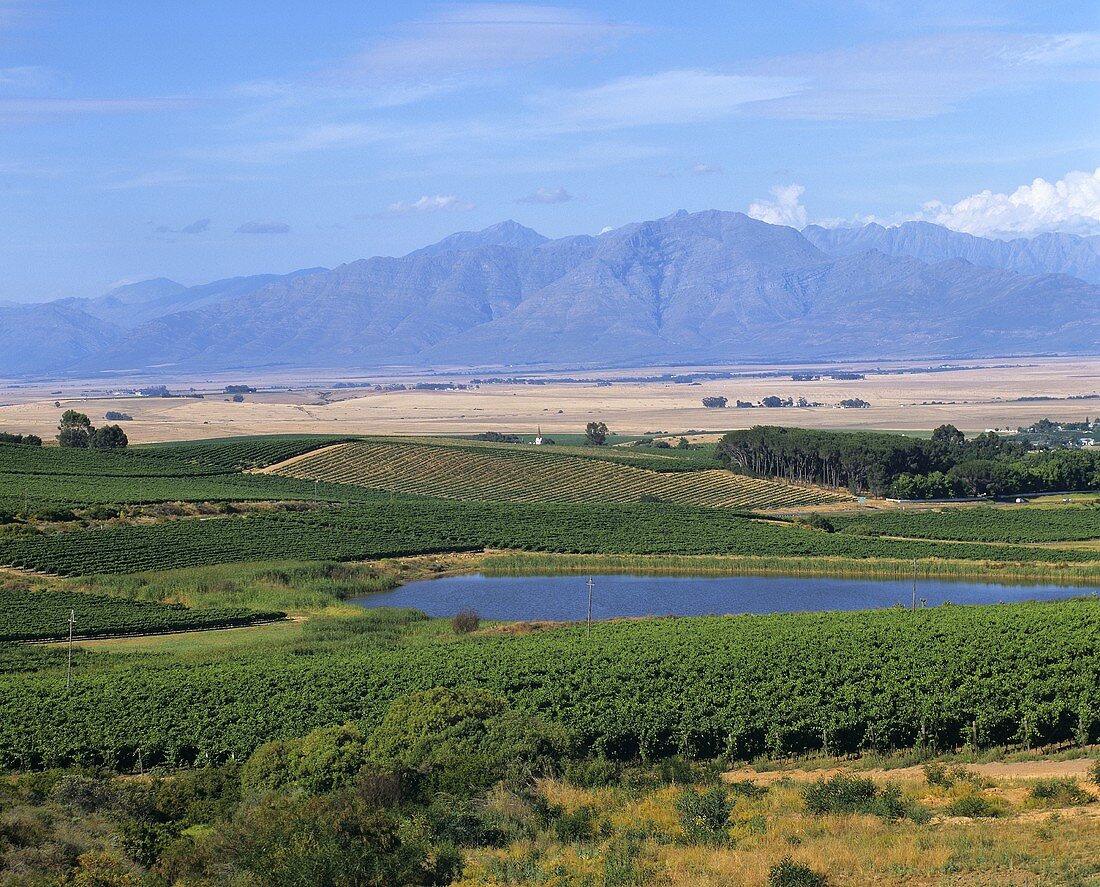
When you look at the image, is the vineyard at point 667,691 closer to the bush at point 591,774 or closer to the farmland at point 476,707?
the farmland at point 476,707

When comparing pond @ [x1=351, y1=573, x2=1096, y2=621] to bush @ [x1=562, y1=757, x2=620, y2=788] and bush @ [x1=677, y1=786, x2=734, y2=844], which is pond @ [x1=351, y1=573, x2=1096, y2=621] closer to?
bush @ [x1=562, y1=757, x2=620, y2=788]

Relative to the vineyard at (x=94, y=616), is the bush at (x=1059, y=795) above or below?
above

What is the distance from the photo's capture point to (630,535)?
255 feet

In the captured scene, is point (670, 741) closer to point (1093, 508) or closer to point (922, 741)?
point (922, 741)

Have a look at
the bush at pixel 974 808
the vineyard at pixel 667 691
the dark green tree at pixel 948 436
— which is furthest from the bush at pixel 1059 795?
the dark green tree at pixel 948 436

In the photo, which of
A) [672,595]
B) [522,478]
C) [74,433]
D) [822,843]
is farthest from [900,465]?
[822,843]

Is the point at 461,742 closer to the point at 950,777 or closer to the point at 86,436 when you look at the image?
the point at 950,777

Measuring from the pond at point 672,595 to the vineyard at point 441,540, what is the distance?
18.9 feet

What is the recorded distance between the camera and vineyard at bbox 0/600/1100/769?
3184cm

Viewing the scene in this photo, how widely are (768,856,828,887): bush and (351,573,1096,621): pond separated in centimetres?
3657

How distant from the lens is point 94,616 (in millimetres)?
51406

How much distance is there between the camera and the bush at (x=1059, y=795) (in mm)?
23766

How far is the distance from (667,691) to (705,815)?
11.4 m

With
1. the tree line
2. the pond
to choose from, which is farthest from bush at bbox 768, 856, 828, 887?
the tree line
